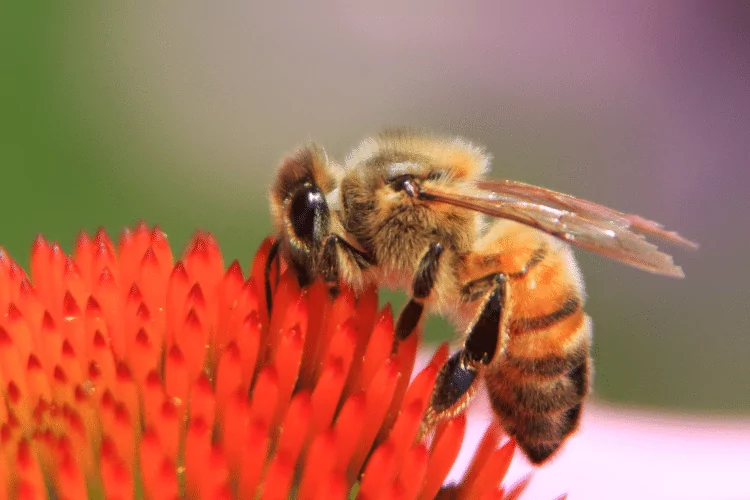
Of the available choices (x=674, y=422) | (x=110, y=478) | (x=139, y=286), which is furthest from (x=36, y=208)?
(x=110, y=478)

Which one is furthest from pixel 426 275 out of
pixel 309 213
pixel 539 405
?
pixel 539 405

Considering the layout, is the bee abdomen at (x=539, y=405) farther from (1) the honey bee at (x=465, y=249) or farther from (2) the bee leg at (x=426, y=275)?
(2) the bee leg at (x=426, y=275)

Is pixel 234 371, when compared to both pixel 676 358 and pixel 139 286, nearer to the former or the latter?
pixel 139 286

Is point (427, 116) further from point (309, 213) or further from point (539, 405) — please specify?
point (309, 213)

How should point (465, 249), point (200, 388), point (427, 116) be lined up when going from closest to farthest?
point (200, 388)
point (465, 249)
point (427, 116)

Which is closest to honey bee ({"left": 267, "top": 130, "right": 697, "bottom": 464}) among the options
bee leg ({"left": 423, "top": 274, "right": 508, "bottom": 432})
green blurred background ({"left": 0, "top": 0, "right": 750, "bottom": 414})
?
bee leg ({"left": 423, "top": 274, "right": 508, "bottom": 432})

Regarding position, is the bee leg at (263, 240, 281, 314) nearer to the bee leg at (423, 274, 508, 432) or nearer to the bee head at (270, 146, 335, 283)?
the bee head at (270, 146, 335, 283)

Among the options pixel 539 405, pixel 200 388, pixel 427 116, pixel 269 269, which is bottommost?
pixel 200 388
